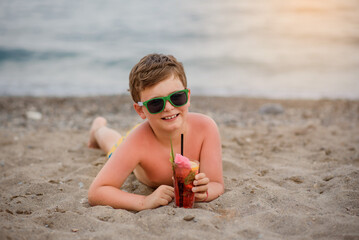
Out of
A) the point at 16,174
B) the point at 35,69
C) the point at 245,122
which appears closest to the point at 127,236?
the point at 16,174

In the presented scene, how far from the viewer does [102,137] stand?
15.2 ft

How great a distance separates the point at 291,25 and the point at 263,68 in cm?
885

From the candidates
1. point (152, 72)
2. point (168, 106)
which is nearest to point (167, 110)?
point (168, 106)

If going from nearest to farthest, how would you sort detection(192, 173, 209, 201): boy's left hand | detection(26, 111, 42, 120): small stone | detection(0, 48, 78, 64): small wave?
1. detection(192, 173, 209, 201): boy's left hand
2. detection(26, 111, 42, 120): small stone
3. detection(0, 48, 78, 64): small wave

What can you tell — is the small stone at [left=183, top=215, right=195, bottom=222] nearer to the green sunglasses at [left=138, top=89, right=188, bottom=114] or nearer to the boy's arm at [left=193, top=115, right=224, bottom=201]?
the boy's arm at [left=193, top=115, right=224, bottom=201]

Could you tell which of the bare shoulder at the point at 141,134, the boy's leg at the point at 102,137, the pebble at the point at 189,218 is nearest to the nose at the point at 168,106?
the bare shoulder at the point at 141,134

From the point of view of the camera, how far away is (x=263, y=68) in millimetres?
13805

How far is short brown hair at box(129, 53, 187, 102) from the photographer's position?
2645 mm

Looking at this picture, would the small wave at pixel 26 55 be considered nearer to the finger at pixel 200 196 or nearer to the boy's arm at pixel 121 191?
the boy's arm at pixel 121 191

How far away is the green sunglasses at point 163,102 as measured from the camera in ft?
8.45

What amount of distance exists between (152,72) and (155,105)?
0.29 m

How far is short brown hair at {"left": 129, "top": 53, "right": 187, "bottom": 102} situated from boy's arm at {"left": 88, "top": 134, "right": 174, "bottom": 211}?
20.5 inches

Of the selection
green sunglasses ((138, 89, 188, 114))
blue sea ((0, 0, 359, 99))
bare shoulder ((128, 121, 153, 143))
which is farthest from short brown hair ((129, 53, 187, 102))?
blue sea ((0, 0, 359, 99))

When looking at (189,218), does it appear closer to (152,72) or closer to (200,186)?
(200,186)
